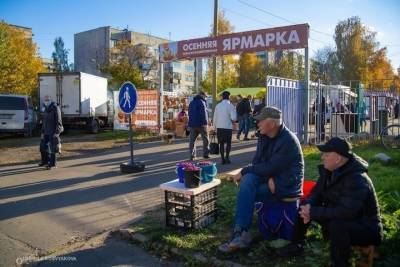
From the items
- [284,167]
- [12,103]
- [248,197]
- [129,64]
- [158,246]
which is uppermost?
[129,64]

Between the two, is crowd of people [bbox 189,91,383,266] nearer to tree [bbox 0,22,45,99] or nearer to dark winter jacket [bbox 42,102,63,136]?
dark winter jacket [bbox 42,102,63,136]

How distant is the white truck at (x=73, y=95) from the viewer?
21.9m

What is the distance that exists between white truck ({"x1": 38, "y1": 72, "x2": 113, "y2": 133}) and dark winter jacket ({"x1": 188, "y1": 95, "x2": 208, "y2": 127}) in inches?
475

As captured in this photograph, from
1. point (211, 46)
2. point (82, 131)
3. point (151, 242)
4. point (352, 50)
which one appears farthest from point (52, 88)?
point (352, 50)

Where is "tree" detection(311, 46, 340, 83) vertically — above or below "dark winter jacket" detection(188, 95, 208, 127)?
above

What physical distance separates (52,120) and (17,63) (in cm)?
2416

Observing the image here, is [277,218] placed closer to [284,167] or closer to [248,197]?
[248,197]

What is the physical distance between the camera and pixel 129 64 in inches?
1791

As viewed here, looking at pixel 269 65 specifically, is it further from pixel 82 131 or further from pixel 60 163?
pixel 60 163

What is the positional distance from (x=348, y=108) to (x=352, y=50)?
48369 millimetres

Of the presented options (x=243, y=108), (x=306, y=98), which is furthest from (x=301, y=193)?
(x=243, y=108)

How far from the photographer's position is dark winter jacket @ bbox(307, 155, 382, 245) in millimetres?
3646

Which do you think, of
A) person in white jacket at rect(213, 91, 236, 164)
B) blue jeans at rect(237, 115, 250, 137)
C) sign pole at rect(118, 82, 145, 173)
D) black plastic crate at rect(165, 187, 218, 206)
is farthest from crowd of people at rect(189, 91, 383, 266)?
blue jeans at rect(237, 115, 250, 137)

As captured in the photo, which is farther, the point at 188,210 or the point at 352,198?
the point at 188,210
